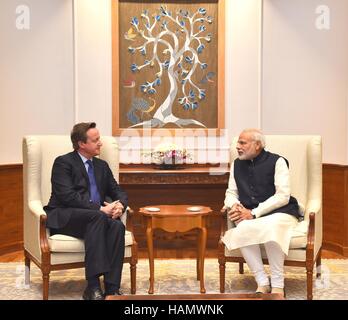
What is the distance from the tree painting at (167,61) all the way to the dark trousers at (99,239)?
2174mm

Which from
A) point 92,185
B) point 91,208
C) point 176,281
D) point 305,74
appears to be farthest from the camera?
point 305,74

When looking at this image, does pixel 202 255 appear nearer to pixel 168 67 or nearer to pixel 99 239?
pixel 99 239

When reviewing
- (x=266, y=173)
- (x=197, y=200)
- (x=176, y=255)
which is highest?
(x=266, y=173)

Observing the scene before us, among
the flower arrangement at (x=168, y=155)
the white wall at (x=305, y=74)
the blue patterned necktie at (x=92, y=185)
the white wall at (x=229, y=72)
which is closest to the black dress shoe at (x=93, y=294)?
the blue patterned necktie at (x=92, y=185)

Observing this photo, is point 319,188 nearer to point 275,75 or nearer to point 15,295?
point 275,75

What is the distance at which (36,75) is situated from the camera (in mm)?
6305

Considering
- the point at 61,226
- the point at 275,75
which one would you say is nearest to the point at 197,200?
the point at 275,75

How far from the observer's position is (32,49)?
6.27 meters

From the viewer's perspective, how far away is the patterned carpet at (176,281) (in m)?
4.55

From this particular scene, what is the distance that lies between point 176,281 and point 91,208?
1025mm

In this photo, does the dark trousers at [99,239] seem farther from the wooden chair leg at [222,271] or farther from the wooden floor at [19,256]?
the wooden floor at [19,256]

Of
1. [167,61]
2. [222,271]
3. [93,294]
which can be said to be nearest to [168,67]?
[167,61]

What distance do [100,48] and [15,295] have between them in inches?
114

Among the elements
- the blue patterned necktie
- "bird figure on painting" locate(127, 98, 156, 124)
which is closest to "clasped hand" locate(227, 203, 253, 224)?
the blue patterned necktie
